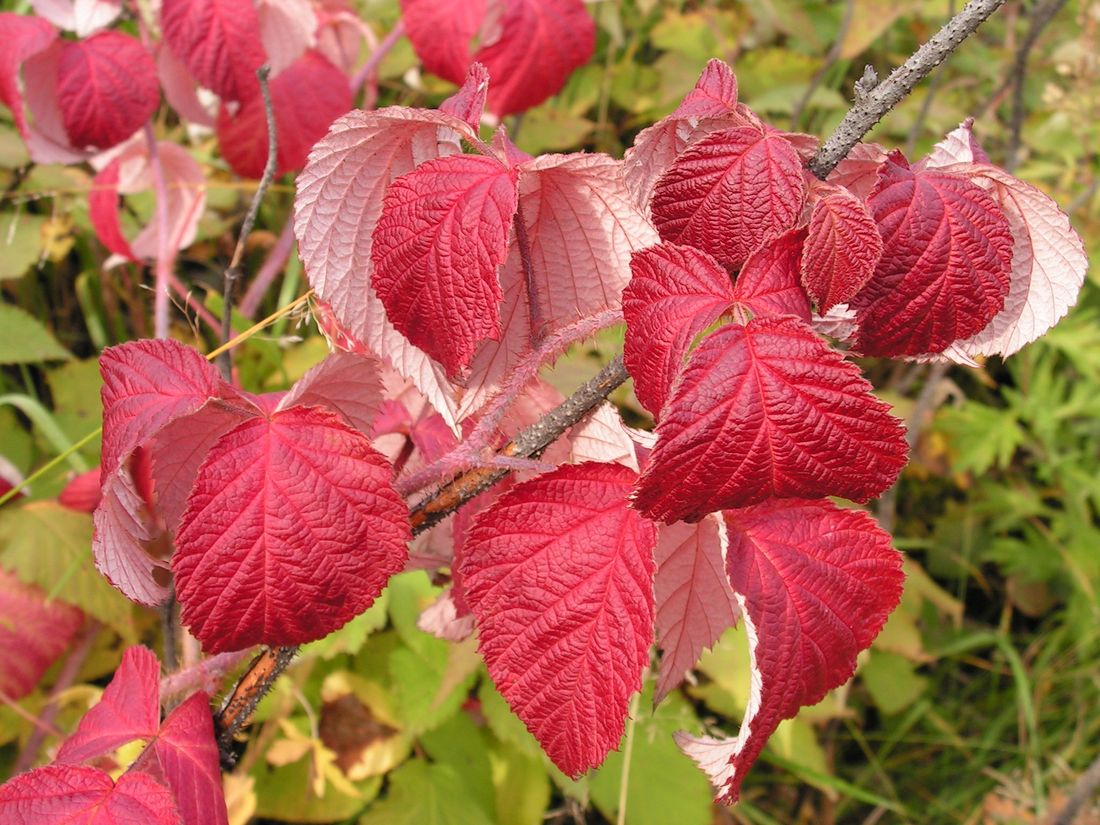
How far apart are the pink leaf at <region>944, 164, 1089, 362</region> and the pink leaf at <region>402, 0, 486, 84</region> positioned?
2.79 ft

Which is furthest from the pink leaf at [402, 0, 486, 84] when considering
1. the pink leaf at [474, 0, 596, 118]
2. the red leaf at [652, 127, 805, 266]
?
the red leaf at [652, 127, 805, 266]

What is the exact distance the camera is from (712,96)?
50 cm

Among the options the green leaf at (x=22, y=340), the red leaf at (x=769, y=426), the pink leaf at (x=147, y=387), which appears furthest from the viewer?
the green leaf at (x=22, y=340)

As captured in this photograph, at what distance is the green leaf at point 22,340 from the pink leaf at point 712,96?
1242 mm

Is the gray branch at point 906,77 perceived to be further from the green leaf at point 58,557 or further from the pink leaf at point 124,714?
the green leaf at point 58,557

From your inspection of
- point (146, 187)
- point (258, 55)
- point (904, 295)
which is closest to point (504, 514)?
point (904, 295)

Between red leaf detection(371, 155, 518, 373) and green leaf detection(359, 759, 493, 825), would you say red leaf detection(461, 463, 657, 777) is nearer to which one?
red leaf detection(371, 155, 518, 373)

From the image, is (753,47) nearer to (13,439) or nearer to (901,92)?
(13,439)

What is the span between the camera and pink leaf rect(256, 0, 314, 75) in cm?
121

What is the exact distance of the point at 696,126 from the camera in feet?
1.70

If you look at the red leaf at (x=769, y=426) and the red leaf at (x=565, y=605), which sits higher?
the red leaf at (x=769, y=426)

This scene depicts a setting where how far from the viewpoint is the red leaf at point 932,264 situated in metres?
0.47

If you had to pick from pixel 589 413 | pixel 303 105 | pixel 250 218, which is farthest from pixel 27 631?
pixel 589 413

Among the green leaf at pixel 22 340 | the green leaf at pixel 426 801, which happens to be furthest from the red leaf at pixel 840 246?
the green leaf at pixel 22 340
